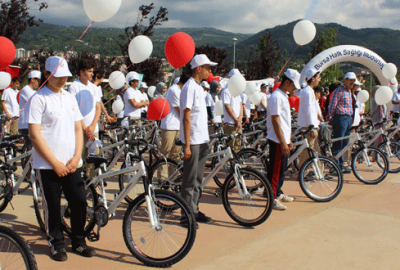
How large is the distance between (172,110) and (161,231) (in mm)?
3122

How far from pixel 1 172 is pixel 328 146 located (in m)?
5.64

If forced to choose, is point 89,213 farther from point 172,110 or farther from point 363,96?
point 363,96

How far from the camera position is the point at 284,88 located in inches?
210

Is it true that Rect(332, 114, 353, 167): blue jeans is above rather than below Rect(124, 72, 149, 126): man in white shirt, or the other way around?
below

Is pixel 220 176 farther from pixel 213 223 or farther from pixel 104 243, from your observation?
pixel 104 243

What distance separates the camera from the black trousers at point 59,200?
361cm

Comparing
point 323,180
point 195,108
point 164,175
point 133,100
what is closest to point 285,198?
point 323,180

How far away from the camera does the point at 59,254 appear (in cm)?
369

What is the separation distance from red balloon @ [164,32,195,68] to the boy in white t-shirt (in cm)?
214

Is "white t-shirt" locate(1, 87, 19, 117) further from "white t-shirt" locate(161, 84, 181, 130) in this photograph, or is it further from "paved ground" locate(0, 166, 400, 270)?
"white t-shirt" locate(161, 84, 181, 130)

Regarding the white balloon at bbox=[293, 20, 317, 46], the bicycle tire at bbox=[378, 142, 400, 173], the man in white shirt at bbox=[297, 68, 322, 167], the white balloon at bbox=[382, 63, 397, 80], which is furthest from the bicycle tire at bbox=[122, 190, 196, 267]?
the white balloon at bbox=[382, 63, 397, 80]

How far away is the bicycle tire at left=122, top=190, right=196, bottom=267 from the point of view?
3.54m

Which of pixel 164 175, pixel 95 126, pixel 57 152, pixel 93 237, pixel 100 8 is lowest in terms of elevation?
pixel 93 237

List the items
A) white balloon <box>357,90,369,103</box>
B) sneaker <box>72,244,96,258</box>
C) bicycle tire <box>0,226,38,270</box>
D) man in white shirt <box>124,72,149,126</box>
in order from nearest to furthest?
1. bicycle tire <box>0,226,38,270</box>
2. sneaker <box>72,244,96,258</box>
3. man in white shirt <box>124,72,149,126</box>
4. white balloon <box>357,90,369,103</box>
